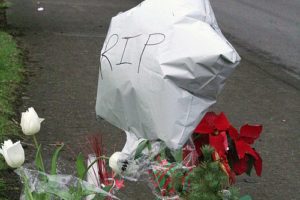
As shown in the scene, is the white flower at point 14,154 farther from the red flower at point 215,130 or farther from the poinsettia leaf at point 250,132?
the poinsettia leaf at point 250,132

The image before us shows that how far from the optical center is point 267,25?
34.9ft

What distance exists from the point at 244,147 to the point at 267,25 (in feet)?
28.8

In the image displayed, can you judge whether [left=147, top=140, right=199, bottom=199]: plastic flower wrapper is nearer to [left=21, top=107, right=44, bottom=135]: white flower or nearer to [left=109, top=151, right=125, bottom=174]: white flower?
[left=109, top=151, right=125, bottom=174]: white flower

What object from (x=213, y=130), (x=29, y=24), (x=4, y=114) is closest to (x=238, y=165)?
(x=213, y=130)

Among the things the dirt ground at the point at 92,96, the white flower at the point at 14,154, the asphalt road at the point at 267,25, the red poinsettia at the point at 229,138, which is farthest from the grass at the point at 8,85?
the asphalt road at the point at 267,25

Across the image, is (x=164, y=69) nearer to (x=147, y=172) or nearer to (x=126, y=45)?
Result: (x=126, y=45)

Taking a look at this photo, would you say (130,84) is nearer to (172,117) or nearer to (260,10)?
(172,117)

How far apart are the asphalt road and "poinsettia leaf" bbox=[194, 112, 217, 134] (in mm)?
5266

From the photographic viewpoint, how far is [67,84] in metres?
5.69

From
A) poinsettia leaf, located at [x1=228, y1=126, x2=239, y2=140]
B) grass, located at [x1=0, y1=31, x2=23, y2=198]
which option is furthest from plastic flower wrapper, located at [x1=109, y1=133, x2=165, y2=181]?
grass, located at [x1=0, y1=31, x2=23, y2=198]

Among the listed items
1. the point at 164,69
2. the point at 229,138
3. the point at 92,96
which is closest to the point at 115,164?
the point at 164,69

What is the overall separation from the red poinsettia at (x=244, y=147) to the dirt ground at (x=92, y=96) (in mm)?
829

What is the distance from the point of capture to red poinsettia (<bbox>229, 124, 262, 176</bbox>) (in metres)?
2.16

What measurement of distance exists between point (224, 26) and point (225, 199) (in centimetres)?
853
